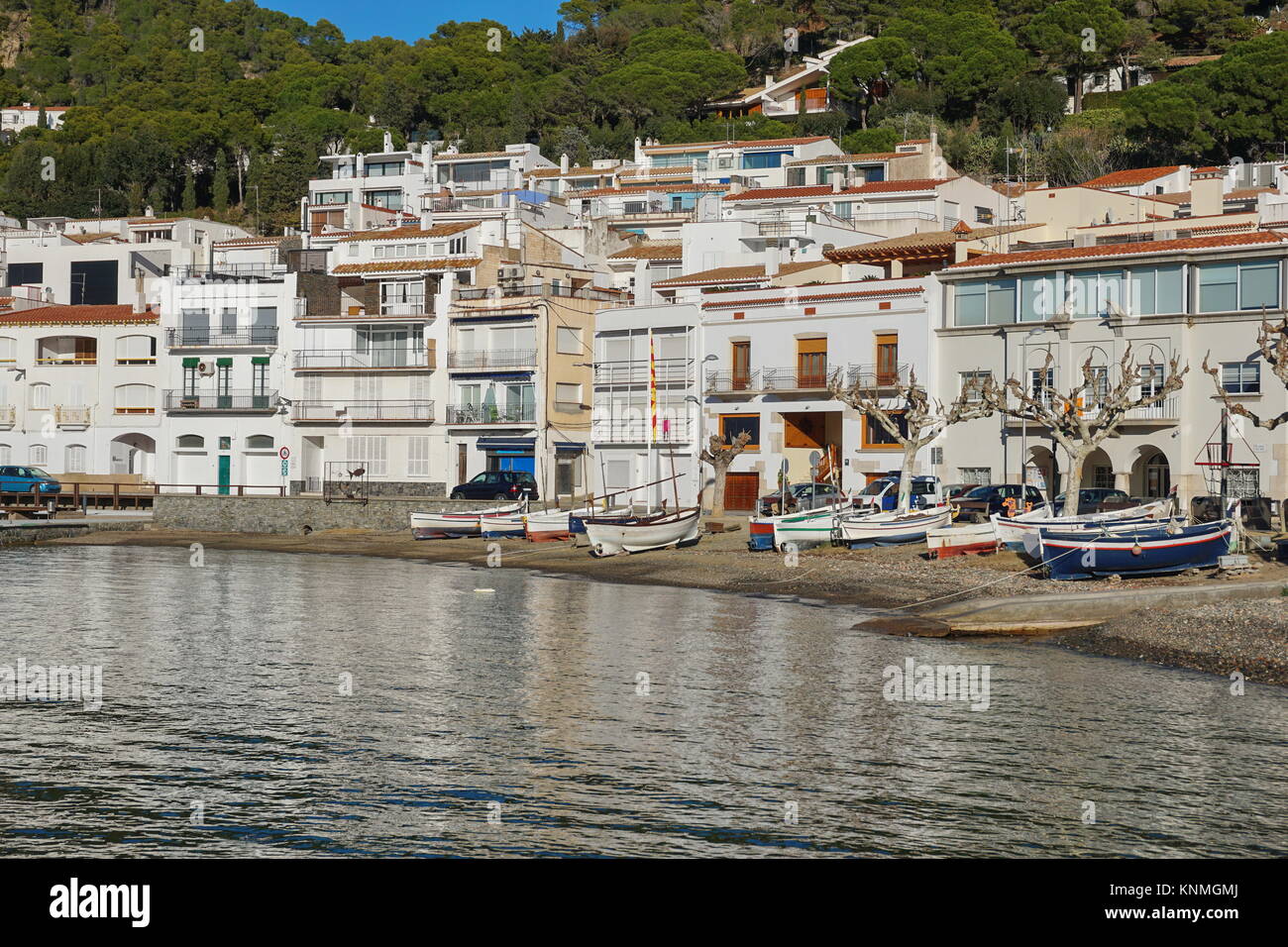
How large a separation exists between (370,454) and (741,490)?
22688mm

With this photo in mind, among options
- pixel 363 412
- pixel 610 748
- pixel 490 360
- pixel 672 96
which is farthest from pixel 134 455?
pixel 610 748

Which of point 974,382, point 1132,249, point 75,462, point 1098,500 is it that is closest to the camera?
point 1098,500

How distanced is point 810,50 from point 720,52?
11785 mm

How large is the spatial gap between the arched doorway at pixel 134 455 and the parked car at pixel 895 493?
46199mm

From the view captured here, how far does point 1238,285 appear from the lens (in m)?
58.1

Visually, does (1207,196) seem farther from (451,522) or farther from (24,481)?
(24,481)

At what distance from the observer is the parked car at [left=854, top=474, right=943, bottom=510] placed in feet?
190

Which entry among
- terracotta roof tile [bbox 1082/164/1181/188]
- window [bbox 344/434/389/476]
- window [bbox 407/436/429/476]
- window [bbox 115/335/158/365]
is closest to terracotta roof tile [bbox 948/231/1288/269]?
terracotta roof tile [bbox 1082/164/1181/188]

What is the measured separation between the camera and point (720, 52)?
15088 cm

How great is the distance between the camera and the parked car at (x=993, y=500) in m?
55.6

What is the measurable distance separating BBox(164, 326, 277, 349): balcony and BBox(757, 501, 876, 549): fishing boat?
41034 mm

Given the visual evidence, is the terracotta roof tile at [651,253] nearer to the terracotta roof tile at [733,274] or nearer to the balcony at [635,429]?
the terracotta roof tile at [733,274]

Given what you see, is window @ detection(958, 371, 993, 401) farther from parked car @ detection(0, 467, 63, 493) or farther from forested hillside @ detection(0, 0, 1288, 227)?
forested hillside @ detection(0, 0, 1288, 227)
